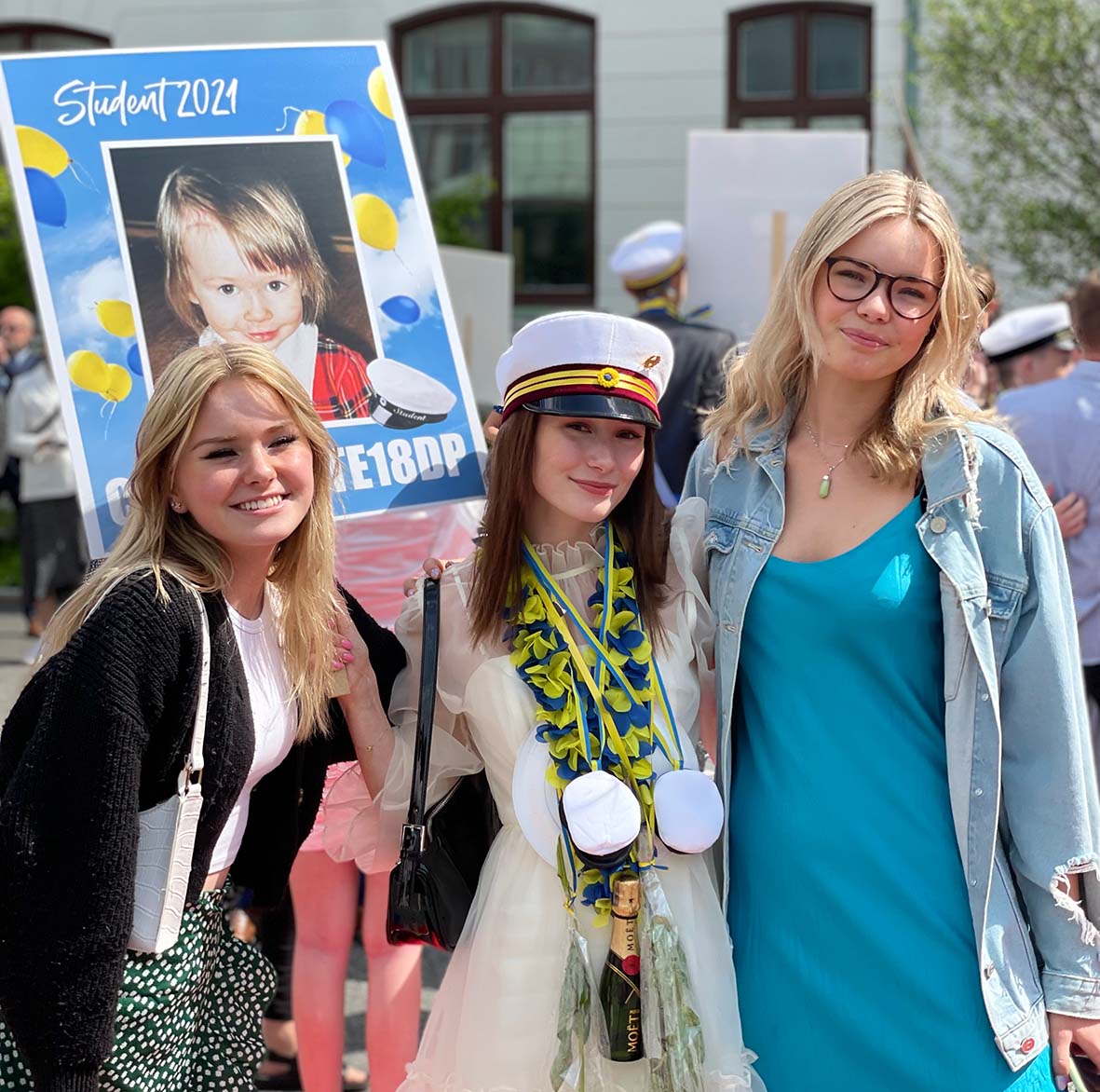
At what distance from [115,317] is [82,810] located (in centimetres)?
110

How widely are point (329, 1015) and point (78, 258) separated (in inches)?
68.4

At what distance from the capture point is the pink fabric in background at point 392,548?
3410 millimetres

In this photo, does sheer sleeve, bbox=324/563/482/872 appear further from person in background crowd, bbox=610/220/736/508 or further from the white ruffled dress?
person in background crowd, bbox=610/220/736/508

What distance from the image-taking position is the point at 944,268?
2.24 metres

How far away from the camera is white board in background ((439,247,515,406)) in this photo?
6363mm

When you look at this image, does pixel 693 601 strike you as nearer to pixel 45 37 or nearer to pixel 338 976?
pixel 338 976

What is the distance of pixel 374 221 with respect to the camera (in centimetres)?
297

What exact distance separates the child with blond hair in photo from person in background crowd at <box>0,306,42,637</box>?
6716 mm

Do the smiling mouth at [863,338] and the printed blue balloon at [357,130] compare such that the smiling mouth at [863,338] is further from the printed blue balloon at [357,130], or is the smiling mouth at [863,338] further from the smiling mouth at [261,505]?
the printed blue balloon at [357,130]

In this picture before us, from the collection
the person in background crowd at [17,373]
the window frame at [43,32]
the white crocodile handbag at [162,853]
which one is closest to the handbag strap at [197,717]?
the white crocodile handbag at [162,853]

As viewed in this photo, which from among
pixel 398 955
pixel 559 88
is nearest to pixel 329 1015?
pixel 398 955

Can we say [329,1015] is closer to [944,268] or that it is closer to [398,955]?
[398,955]

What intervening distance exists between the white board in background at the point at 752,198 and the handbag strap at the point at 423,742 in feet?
11.3

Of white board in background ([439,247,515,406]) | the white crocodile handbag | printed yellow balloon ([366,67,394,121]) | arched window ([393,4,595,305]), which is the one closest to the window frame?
arched window ([393,4,595,305])
